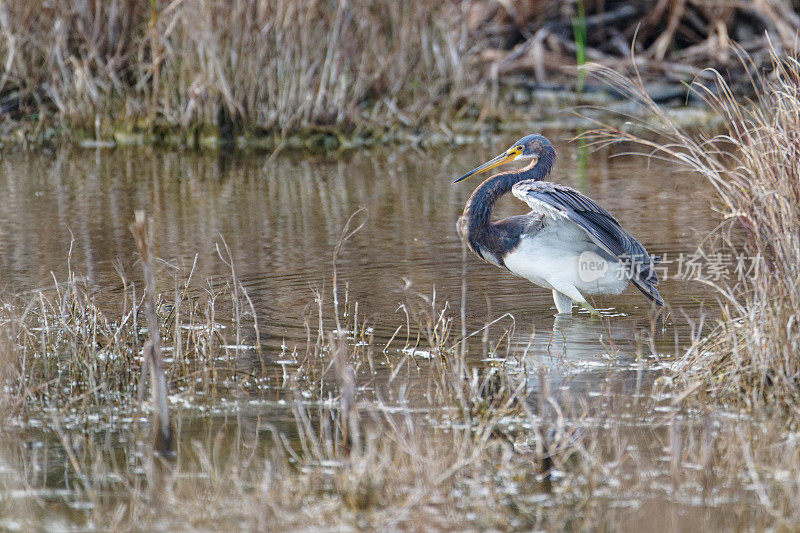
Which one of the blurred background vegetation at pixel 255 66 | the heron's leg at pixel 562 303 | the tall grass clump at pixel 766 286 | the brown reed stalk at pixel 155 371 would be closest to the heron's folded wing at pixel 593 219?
the heron's leg at pixel 562 303

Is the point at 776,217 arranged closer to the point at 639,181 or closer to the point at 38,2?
the point at 639,181

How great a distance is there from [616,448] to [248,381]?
173 centimetres

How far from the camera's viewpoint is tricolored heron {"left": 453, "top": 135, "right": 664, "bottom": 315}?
588cm

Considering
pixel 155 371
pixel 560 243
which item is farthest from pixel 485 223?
pixel 155 371

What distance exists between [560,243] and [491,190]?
566mm

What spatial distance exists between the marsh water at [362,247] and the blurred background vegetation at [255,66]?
596 millimetres

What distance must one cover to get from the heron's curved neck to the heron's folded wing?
31cm

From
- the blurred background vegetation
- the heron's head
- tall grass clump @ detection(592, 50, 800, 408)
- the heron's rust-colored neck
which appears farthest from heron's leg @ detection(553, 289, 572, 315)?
the blurred background vegetation

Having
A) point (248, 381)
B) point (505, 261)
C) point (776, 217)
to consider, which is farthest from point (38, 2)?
point (776, 217)

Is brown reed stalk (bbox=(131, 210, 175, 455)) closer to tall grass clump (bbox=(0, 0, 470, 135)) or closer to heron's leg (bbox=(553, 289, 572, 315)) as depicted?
heron's leg (bbox=(553, 289, 572, 315))

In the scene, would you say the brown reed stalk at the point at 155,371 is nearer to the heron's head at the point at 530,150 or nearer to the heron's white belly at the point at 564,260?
the heron's white belly at the point at 564,260

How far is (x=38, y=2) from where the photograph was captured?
12.6 meters

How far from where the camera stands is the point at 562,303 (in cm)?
634

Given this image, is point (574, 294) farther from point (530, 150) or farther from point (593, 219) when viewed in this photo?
point (530, 150)
